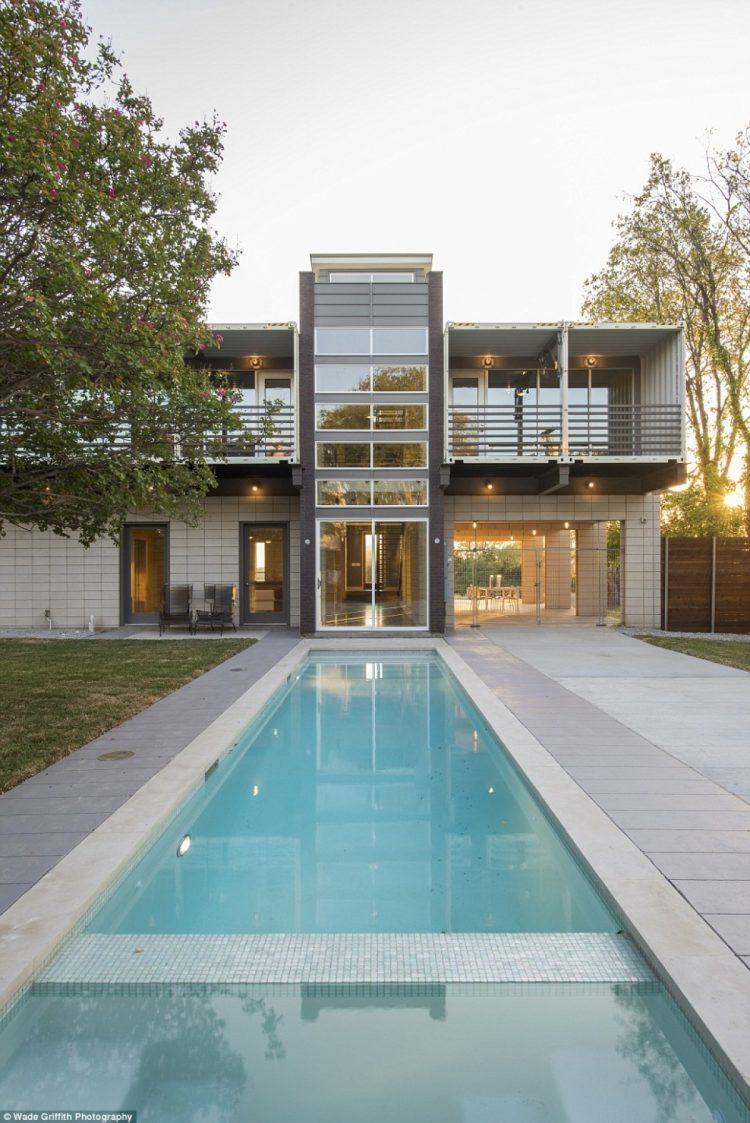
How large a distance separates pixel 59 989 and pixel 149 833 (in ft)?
3.79

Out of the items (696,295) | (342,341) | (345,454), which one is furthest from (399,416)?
(696,295)

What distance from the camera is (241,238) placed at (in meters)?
7.05

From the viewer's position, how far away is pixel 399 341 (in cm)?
1309

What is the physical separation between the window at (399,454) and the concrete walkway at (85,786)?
702 cm

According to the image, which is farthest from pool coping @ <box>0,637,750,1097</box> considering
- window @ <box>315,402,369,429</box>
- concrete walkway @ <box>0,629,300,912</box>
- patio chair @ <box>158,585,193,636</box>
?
patio chair @ <box>158,585,193,636</box>

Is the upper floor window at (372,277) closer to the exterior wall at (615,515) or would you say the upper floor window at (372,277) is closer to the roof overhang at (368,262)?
the roof overhang at (368,262)

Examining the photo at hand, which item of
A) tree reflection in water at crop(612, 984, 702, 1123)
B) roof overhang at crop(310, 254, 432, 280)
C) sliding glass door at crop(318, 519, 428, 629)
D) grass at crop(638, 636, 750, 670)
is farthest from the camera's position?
roof overhang at crop(310, 254, 432, 280)

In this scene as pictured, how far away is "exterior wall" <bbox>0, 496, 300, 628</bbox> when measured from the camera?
14555mm

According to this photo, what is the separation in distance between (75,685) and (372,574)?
6688 millimetres

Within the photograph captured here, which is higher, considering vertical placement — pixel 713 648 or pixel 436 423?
pixel 436 423

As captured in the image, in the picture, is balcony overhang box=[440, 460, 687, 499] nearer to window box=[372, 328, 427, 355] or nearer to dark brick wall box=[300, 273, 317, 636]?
window box=[372, 328, 427, 355]

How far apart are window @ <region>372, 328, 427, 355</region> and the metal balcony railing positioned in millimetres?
1421

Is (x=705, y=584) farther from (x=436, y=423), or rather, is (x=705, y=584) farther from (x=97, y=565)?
(x=97, y=565)

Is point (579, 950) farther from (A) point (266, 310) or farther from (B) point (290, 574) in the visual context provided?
(A) point (266, 310)
